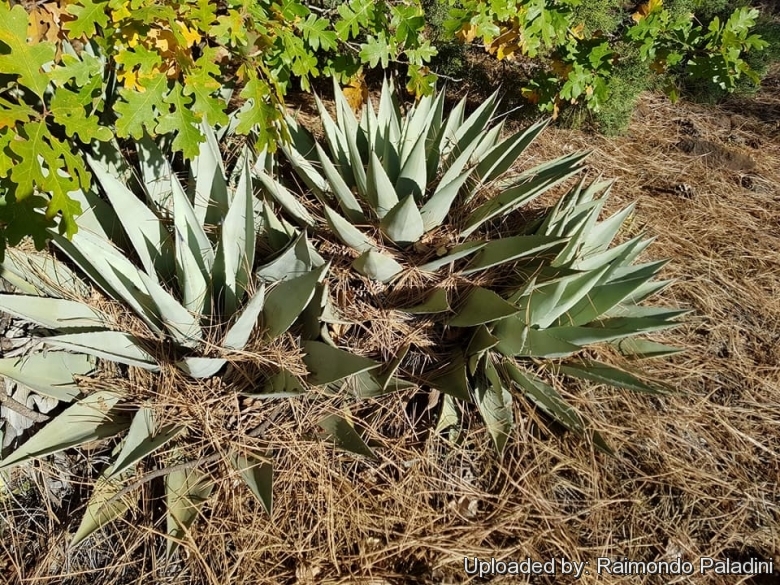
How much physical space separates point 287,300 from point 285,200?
529 mm

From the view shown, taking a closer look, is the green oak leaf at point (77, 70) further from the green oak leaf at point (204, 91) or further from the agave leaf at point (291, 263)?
the agave leaf at point (291, 263)

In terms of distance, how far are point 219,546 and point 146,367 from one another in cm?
62

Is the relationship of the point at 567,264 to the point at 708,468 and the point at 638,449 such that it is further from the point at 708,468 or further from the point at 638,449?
the point at 708,468

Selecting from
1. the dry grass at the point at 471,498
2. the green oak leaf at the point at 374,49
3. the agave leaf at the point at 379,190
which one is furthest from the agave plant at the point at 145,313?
the green oak leaf at the point at 374,49

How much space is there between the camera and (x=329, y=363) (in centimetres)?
181

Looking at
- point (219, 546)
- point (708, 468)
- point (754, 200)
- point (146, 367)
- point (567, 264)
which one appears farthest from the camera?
point (754, 200)

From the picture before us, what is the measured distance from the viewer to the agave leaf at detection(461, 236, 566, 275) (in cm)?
187

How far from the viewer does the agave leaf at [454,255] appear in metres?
2.02

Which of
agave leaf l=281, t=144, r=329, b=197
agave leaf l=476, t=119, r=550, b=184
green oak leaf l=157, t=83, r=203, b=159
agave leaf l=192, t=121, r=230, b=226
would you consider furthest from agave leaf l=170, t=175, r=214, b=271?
agave leaf l=476, t=119, r=550, b=184

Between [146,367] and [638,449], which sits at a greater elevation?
[146,367]

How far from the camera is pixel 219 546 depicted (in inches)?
68.4

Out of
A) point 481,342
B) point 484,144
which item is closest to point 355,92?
point 484,144

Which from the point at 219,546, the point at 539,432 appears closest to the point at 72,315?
the point at 219,546

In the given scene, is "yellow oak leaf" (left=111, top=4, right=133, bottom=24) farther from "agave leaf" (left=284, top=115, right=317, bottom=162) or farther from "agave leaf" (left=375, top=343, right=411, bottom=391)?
"agave leaf" (left=375, top=343, right=411, bottom=391)
